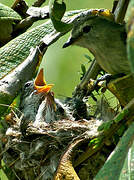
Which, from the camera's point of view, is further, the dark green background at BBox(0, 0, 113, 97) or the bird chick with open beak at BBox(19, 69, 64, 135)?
the dark green background at BBox(0, 0, 113, 97)

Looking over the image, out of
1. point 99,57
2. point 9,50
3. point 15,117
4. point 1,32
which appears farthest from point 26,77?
point 1,32

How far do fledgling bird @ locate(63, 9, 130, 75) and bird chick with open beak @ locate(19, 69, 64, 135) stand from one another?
0.60 metres

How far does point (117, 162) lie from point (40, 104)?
1773mm

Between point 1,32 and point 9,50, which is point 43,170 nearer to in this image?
point 9,50

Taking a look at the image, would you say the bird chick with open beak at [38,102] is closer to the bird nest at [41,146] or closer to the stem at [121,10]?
the bird nest at [41,146]

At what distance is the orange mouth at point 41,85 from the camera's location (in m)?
2.69

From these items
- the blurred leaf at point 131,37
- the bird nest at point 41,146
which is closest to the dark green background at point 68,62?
the bird nest at point 41,146

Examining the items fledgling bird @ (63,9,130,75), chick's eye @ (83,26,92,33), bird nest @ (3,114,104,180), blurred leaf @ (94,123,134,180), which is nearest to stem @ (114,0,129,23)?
fledgling bird @ (63,9,130,75)

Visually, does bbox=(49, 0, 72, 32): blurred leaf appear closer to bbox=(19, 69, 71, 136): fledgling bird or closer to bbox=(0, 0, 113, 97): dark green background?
bbox=(19, 69, 71, 136): fledgling bird

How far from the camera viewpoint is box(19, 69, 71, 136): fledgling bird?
8.09ft

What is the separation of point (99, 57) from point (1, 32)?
2.43 ft

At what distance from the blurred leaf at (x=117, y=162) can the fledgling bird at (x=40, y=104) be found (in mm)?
1358

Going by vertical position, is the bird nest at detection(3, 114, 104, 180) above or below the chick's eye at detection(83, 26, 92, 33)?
below

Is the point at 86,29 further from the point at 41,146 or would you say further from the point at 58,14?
the point at 41,146
